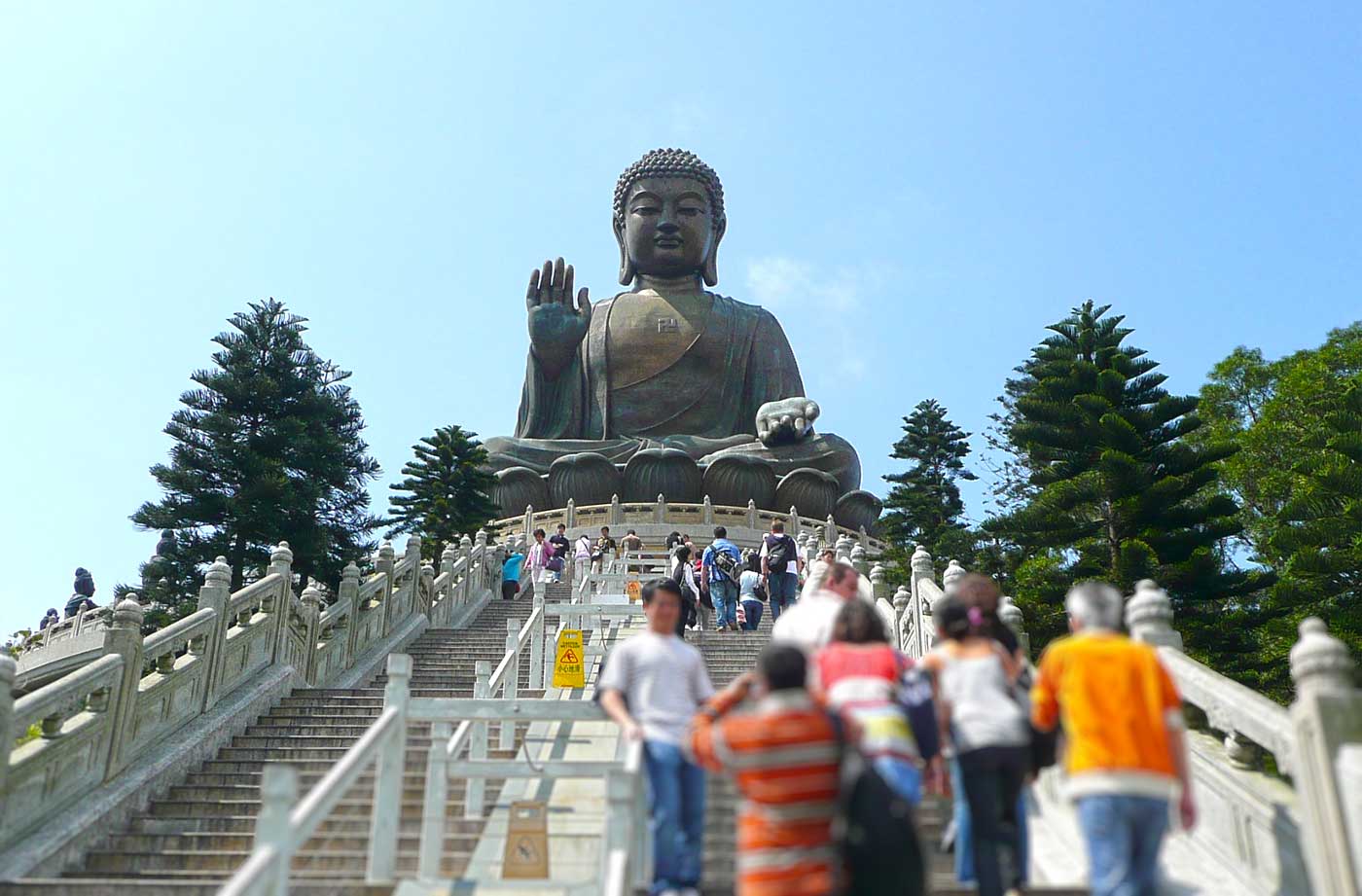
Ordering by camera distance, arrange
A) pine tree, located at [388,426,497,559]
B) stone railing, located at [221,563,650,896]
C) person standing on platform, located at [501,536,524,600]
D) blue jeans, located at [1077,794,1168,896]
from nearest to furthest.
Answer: blue jeans, located at [1077,794,1168,896], stone railing, located at [221,563,650,896], person standing on platform, located at [501,536,524,600], pine tree, located at [388,426,497,559]

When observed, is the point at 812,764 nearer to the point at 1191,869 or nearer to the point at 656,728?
the point at 656,728

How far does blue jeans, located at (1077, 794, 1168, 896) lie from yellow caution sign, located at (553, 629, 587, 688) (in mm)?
→ 5426

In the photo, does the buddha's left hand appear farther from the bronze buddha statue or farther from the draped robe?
the draped robe

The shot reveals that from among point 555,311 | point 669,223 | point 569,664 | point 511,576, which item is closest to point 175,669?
point 569,664

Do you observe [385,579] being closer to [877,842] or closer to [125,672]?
[125,672]

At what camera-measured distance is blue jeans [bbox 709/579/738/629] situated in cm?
1129

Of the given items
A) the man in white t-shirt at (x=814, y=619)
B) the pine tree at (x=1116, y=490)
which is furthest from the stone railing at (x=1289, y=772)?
the pine tree at (x=1116, y=490)

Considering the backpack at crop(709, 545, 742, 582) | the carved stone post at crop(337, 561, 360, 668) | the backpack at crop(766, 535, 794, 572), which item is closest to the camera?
the backpack at crop(766, 535, 794, 572)

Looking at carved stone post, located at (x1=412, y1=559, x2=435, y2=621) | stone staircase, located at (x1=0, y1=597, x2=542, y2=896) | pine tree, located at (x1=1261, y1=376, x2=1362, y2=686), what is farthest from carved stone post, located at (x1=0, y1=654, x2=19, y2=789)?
pine tree, located at (x1=1261, y1=376, x2=1362, y2=686)

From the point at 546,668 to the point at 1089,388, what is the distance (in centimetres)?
848

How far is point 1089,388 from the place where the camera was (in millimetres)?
14727

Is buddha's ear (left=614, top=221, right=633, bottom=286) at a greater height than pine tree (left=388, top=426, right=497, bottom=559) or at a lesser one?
greater

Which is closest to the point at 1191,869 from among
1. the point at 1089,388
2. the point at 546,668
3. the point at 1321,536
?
the point at 546,668

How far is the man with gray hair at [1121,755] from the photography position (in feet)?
10.5
